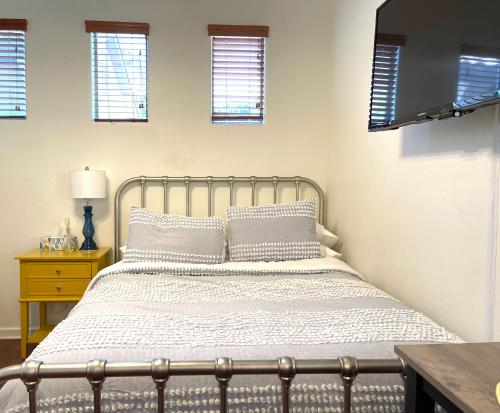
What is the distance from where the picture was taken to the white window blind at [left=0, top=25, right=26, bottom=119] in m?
3.22

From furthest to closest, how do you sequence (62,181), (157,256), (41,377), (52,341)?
1. (62,181)
2. (157,256)
3. (52,341)
4. (41,377)

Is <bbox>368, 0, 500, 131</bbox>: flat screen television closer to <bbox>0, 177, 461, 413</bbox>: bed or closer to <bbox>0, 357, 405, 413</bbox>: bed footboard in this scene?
<bbox>0, 177, 461, 413</bbox>: bed

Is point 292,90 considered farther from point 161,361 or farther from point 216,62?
point 161,361

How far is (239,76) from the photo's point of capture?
3.38 meters

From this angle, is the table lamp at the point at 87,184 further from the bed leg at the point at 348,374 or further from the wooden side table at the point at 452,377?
the wooden side table at the point at 452,377

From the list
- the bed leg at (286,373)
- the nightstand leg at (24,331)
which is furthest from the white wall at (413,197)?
the nightstand leg at (24,331)

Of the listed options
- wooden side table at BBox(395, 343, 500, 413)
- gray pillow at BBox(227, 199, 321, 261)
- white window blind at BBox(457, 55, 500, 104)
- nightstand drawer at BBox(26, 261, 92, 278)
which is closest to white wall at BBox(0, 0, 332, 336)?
nightstand drawer at BBox(26, 261, 92, 278)

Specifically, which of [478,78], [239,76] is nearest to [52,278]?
[239,76]

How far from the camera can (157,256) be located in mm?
2672

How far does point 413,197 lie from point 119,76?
2.19 meters

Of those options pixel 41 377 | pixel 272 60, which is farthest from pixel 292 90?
pixel 41 377

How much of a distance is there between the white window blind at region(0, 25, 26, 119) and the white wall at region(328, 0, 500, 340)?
213cm

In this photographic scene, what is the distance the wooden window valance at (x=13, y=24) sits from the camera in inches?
124

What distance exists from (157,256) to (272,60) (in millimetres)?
1621
